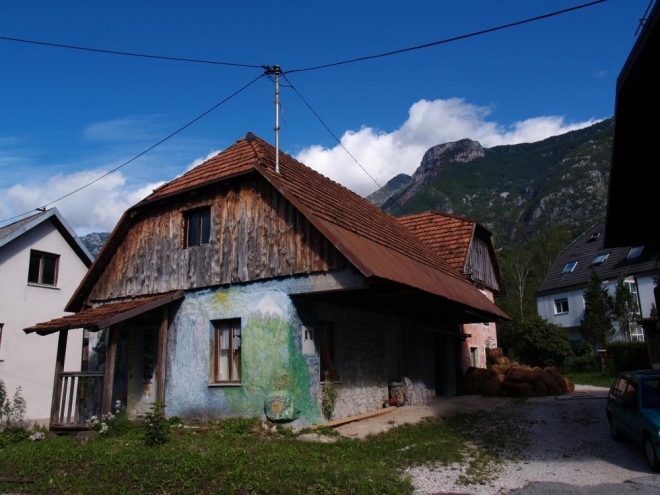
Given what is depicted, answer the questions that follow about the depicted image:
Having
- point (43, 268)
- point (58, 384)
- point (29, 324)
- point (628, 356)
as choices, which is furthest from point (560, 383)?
point (43, 268)

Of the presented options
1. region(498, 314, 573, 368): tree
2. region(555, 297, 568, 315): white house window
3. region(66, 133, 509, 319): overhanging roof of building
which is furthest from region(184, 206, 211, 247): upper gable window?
region(555, 297, 568, 315): white house window

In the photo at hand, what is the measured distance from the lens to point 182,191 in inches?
555

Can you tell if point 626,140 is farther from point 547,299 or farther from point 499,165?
point 499,165

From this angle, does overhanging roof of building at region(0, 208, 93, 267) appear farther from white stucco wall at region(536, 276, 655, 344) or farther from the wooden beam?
white stucco wall at region(536, 276, 655, 344)

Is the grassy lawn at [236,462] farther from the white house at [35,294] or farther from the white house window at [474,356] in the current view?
the white house window at [474,356]

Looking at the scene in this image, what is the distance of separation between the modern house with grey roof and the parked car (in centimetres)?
2531

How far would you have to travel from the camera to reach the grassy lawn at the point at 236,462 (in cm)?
753

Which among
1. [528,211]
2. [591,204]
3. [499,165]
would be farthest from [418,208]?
[499,165]

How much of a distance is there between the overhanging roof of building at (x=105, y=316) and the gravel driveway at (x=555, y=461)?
7.17 meters

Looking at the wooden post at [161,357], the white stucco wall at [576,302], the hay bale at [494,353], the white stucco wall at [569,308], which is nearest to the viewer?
the wooden post at [161,357]

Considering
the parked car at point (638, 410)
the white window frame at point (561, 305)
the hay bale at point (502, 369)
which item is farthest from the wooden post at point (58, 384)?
the white window frame at point (561, 305)

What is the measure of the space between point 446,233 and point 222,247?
12472mm

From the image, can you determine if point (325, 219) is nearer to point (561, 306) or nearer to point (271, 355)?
point (271, 355)

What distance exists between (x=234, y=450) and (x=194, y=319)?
5.01 metres
